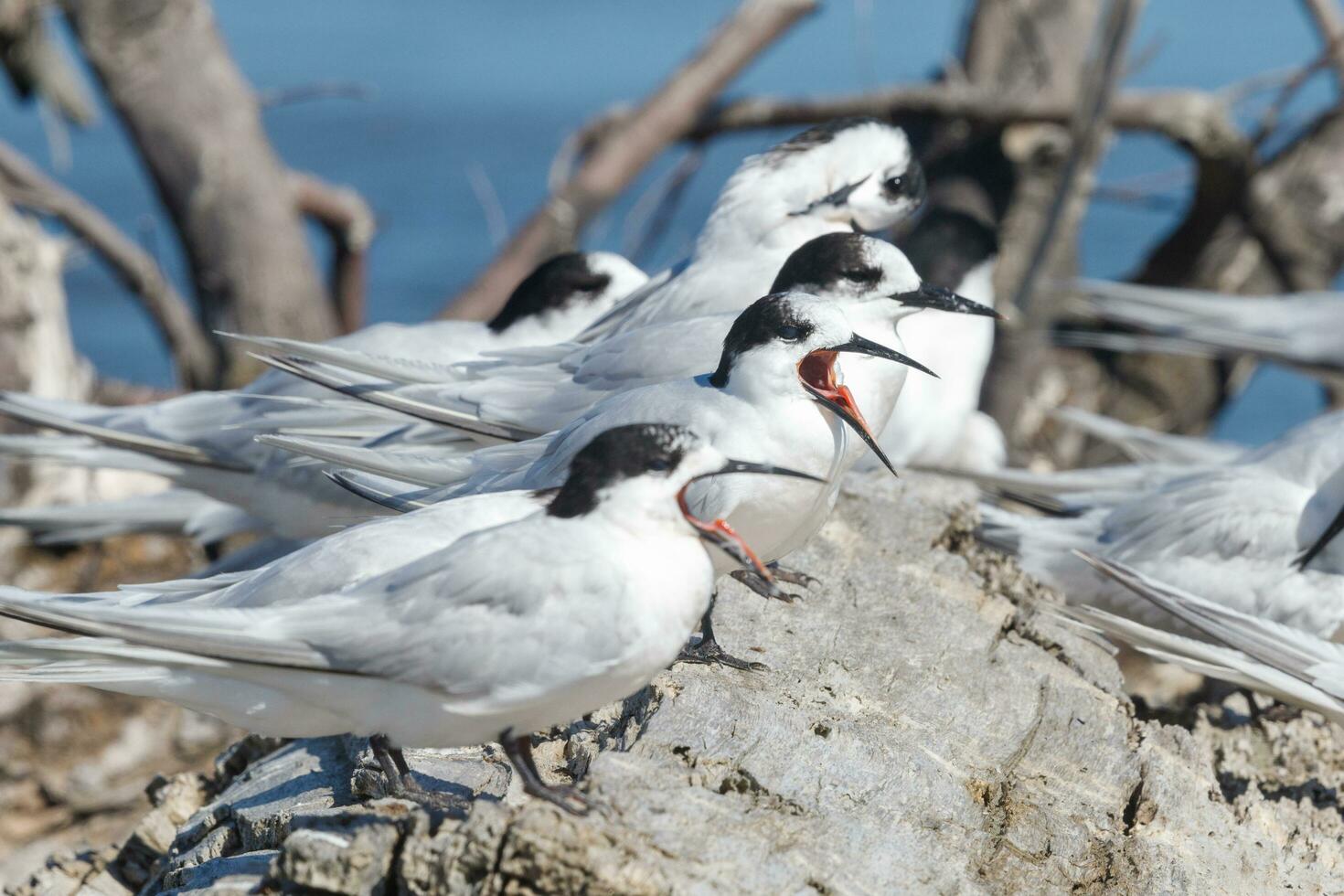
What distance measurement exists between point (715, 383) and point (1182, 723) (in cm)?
162

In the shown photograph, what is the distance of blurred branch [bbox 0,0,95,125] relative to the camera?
6.24m

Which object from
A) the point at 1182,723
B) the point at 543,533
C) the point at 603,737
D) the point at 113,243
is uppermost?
the point at 543,533

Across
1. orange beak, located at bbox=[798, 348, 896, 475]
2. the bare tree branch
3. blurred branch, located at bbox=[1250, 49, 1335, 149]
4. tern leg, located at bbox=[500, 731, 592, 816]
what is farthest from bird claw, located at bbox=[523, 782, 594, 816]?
blurred branch, located at bbox=[1250, 49, 1335, 149]

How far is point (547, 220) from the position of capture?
725 centimetres

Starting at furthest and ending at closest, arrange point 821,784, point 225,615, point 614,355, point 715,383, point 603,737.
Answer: point 614,355, point 715,383, point 603,737, point 821,784, point 225,615

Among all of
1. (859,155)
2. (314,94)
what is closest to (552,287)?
(859,155)

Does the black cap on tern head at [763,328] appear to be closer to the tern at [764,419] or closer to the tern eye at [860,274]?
the tern at [764,419]

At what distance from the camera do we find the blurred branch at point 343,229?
7184 mm

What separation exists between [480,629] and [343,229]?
529 centimetres

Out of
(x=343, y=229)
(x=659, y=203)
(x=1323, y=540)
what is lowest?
(x=343, y=229)

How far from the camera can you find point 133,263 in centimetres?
684

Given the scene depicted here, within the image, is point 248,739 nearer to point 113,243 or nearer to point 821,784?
point 821,784

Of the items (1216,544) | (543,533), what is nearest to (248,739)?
(543,533)

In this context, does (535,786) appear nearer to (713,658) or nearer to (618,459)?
(618,459)
